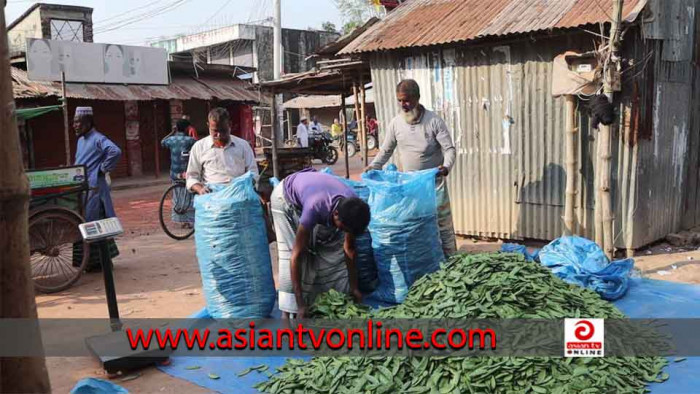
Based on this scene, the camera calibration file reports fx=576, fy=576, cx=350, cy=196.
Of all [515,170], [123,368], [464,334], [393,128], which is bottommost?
[123,368]

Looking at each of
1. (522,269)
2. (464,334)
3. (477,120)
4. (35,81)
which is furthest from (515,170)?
(35,81)

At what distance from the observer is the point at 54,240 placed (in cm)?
563

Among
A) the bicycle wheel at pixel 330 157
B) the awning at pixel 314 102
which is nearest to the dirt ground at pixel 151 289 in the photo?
the bicycle wheel at pixel 330 157

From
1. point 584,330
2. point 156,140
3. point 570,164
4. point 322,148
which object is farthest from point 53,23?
point 584,330

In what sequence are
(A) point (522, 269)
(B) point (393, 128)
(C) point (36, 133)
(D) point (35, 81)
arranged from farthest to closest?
(C) point (36, 133), (D) point (35, 81), (B) point (393, 128), (A) point (522, 269)

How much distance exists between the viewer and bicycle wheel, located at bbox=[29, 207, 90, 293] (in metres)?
5.51

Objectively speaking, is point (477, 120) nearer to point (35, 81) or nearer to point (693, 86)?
point (693, 86)

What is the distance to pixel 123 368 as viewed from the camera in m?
3.56

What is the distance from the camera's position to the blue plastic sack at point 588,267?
463cm

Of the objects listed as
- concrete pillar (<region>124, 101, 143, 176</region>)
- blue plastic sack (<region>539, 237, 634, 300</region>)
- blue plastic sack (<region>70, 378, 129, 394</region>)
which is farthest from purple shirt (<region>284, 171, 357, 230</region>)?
concrete pillar (<region>124, 101, 143, 176</region>)

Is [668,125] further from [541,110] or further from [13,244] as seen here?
[13,244]

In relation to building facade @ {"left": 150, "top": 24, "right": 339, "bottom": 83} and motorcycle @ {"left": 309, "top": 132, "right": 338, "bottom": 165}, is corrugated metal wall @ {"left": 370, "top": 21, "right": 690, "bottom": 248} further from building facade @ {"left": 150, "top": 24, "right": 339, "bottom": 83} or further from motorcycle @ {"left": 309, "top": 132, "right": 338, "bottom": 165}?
building facade @ {"left": 150, "top": 24, "right": 339, "bottom": 83}

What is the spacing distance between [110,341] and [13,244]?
2925 mm

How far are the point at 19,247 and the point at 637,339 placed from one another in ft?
11.5
